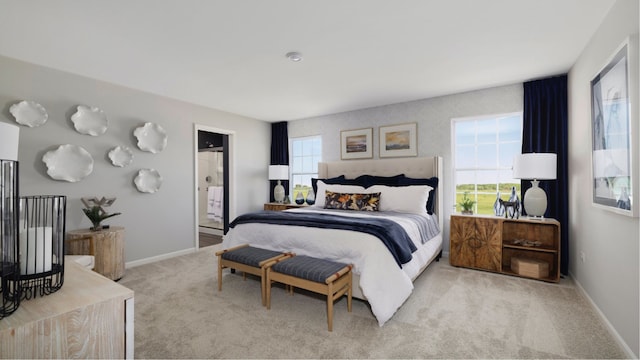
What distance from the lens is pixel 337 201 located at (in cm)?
429

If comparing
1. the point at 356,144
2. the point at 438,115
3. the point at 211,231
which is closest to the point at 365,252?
the point at 438,115

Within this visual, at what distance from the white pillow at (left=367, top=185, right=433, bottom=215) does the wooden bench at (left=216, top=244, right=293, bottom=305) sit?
5.73 ft

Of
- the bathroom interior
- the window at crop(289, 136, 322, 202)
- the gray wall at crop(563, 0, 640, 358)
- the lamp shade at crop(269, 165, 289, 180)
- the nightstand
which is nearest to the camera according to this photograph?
the gray wall at crop(563, 0, 640, 358)

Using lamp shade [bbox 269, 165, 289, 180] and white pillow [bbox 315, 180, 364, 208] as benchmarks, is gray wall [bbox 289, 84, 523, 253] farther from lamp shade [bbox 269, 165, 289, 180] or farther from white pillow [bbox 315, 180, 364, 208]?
lamp shade [bbox 269, 165, 289, 180]

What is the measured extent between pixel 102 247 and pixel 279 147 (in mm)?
3576

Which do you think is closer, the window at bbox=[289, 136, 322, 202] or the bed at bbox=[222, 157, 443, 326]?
the bed at bbox=[222, 157, 443, 326]

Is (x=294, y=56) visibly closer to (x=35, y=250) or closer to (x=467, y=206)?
(x=35, y=250)

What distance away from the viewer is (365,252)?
2.52 meters

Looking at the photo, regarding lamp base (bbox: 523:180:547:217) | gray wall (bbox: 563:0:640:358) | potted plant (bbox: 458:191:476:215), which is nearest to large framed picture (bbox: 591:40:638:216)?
gray wall (bbox: 563:0:640:358)

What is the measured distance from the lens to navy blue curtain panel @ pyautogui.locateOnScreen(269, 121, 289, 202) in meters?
6.08

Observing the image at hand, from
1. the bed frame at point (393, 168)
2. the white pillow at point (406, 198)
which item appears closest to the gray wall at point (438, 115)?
the bed frame at point (393, 168)

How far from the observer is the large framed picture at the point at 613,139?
1852mm

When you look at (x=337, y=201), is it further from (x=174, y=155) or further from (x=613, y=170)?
(x=613, y=170)

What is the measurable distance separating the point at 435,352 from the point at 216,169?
236 inches
